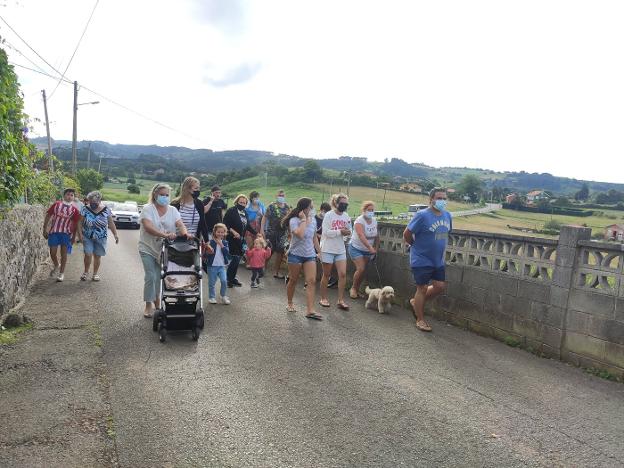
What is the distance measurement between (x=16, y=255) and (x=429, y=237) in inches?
244

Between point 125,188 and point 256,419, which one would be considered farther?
point 125,188

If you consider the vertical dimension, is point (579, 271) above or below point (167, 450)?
above

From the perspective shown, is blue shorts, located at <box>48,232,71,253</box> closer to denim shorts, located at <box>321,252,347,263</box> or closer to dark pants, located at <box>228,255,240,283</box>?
dark pants, located at <box>228,255,240,283</box>

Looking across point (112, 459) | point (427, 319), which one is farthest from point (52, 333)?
point (427, 319)

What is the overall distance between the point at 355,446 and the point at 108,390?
236 cm

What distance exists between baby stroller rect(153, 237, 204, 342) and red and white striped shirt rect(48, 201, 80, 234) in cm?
401

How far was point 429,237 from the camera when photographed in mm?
7438

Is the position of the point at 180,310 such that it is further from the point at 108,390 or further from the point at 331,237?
the point at 331,237

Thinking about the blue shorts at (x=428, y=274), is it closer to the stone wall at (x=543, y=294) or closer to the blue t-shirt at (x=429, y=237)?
the blue t-shirt at (x=429, y=237)

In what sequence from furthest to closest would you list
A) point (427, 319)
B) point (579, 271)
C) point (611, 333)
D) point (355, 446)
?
point (427, 319)
point (579, 271)
point (611, 333)
point (355, 446)

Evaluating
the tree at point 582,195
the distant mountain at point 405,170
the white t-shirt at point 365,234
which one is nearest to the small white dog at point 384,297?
the white t-shirt at point 365,234

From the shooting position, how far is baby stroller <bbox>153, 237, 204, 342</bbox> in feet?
21.0

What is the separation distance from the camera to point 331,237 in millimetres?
8688

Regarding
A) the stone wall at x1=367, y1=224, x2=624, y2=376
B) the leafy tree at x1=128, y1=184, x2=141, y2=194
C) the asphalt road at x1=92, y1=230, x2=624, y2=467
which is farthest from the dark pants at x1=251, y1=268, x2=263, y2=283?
the leafy tree at x1=128, y1=184, x2=141, y2=194
